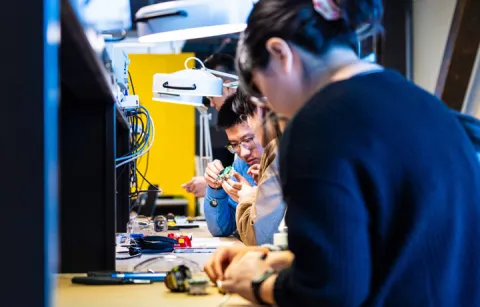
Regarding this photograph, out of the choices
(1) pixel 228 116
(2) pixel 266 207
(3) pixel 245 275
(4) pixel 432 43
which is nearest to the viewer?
(3) pixel 245 275

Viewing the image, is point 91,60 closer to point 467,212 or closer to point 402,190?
point 402,190

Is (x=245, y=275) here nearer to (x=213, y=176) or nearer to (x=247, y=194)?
(x=247, y=194)

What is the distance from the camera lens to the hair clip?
125 cm

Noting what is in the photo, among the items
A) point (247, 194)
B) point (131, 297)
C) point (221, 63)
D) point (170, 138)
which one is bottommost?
point (131, 297)

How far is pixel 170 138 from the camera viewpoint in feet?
27.6

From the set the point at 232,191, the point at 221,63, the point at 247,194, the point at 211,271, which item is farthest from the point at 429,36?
the point at 211,271

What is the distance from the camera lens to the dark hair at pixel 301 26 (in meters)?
1.26

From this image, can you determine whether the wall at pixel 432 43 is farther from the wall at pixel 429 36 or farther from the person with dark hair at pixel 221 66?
the person with dark hair at pixel 221 66

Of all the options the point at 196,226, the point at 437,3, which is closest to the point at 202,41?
the point at 437,3

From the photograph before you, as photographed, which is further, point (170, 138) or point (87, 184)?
point (170, 138)

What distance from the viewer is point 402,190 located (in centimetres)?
113

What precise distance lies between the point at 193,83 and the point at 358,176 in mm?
2175

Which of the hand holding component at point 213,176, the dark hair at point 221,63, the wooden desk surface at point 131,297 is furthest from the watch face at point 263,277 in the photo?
the dark hair at point 221,63

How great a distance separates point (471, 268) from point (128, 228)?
2.64 metres
